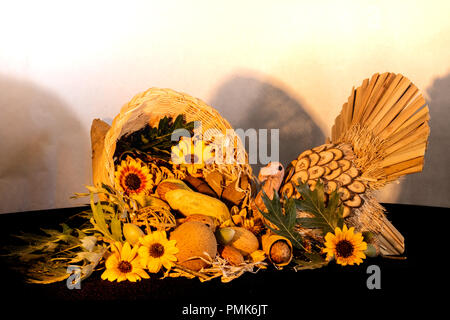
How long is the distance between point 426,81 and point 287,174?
0.78 meters

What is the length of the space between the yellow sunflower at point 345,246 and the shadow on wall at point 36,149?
0.96 m

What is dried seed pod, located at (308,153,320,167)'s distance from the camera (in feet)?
2.82

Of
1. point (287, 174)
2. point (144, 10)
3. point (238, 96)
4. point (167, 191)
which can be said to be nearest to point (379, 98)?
point (287, 174)

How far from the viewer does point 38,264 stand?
70 centimetres

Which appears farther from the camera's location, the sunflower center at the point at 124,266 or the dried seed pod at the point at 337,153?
the dried seed pod at the point at 337,153

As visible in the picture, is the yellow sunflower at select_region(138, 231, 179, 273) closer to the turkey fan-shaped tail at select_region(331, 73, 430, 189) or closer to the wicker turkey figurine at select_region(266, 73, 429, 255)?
the wicker turkey figurine at select_region(266, 73, 429, 255)

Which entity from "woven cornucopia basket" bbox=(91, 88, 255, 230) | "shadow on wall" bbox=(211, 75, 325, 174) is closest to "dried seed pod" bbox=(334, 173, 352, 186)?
"woven cornucopia basket" bbox=(91, 88, 255, 230)

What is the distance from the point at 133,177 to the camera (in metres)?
1.00

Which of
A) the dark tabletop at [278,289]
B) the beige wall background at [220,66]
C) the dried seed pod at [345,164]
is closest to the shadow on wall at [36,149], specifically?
the beige wall background at [220,66]

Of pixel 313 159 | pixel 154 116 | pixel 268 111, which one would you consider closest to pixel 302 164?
pixel 313 159

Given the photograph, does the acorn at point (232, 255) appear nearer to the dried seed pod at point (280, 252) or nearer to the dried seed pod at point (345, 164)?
the dried seed pod at point (280, 252)

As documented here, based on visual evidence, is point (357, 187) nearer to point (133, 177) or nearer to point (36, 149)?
point (133, 177)

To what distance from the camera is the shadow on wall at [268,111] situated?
56.2 inches
